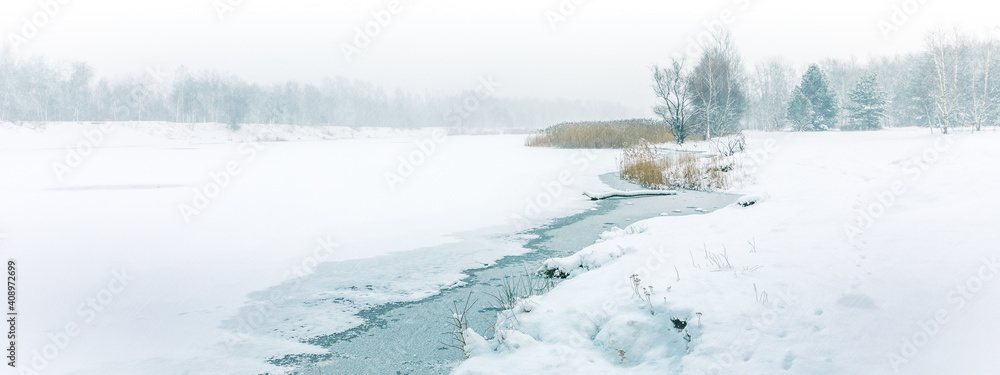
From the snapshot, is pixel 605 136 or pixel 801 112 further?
pixel 801 112

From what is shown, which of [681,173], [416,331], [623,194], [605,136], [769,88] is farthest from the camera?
[769,88]

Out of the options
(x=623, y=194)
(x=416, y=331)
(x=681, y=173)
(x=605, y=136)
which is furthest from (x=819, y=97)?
(x=416, y=331)

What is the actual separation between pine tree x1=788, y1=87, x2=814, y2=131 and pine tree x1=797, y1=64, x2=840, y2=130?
502 mm

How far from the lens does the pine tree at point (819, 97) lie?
132 ft

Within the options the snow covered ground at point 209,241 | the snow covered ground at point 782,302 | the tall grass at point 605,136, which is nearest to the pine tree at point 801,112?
the tall grass at point 605,136

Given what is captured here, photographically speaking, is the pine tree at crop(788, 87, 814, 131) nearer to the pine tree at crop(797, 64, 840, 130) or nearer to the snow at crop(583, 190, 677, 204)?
the pine tree at crop(797, 64, 840, 130)

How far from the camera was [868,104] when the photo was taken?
38.7 metres

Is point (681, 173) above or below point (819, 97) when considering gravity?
below

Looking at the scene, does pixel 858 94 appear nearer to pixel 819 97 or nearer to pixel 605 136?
pixel 819 97

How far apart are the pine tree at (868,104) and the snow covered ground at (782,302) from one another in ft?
130

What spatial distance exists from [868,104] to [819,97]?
3117 millimetres

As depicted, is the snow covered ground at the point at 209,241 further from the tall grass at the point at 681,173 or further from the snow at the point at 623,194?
the tall grass at the point at 681,173

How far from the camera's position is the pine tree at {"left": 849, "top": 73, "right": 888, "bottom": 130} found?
38.3m

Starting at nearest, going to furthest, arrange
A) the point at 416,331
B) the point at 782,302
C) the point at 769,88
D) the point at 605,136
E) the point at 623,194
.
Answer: the point at 782,302 < the point at 416,331 < the point at 623,194 < the point at 605,136 < the point at 769,88
